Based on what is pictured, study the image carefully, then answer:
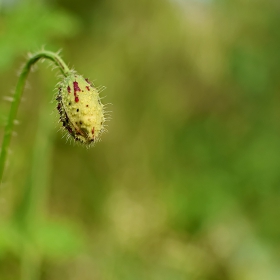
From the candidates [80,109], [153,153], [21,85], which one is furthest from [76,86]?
[153,153]

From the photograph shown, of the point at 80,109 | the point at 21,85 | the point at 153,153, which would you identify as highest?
the point at 153,153

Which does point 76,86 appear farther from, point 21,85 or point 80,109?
point 21,85

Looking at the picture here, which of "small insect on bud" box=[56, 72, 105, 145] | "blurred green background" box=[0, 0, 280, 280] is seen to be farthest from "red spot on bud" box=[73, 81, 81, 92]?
"blurred green background" box=[0, 0, 280, 280]

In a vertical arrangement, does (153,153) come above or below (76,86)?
above

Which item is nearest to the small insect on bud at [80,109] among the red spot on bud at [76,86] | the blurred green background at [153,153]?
the red spot on bud at [76,86]

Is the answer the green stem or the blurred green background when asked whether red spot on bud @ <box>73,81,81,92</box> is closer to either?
the green stem
